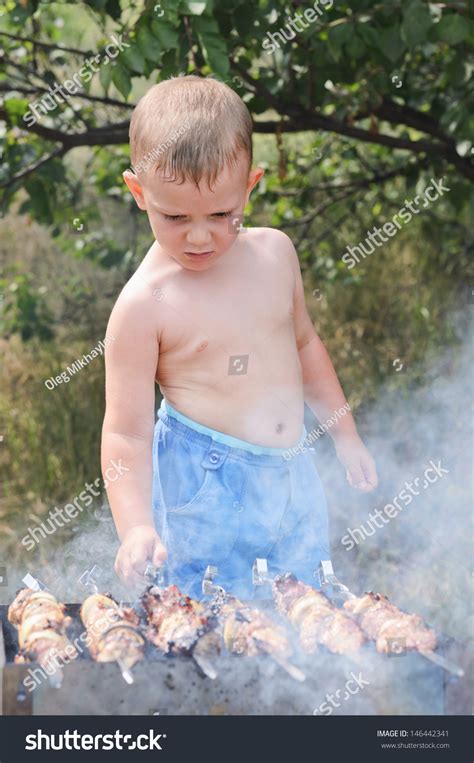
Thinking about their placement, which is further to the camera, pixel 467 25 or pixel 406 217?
pixel 406 217

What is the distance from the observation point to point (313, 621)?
6.22 feet

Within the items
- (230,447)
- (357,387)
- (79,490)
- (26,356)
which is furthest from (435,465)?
(26,356)

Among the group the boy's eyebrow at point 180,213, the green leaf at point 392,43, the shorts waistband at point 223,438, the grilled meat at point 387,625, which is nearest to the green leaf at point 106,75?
the green leaf at point 392,43

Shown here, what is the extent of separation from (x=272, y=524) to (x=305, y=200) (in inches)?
102

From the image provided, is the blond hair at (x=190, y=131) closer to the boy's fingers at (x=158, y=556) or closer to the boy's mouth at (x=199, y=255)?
the boy's mouth at (x=199, y=255)

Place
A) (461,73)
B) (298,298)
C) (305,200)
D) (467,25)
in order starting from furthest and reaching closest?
(305,200)
(461,73)
(467,25)
(298,298)

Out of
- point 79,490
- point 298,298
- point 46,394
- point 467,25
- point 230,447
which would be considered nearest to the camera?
point 230,447

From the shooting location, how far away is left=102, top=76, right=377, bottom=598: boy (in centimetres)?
198

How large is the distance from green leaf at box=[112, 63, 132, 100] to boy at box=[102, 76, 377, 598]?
62 centimetres

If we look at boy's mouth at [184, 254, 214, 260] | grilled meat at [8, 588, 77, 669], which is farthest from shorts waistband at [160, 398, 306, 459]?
grilled meat at [8, 588, 77, 669]

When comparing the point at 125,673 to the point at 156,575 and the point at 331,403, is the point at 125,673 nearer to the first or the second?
the point at 156,575

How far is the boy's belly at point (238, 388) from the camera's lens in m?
2.14

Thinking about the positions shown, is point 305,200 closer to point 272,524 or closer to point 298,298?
point 298,298

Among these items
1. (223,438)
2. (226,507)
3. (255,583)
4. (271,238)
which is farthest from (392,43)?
(255,583)
